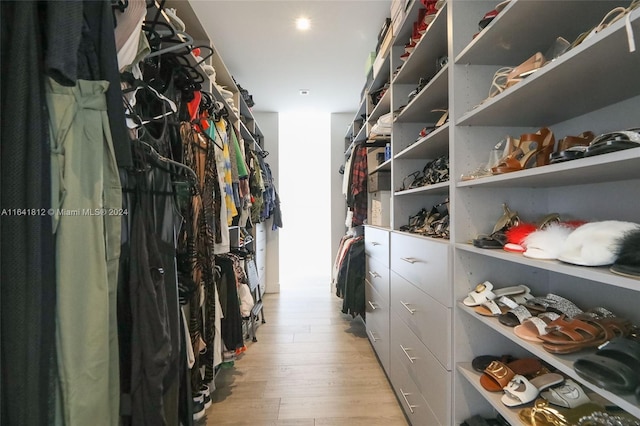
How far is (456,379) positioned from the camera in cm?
99

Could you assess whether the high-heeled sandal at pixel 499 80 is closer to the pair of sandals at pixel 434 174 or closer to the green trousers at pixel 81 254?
the pair of sandals at pixel 434 174

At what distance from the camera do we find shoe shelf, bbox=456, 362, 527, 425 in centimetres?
77

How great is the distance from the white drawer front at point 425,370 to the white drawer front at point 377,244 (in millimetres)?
412

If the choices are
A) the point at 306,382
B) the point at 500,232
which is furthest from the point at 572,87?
the point at 306,382

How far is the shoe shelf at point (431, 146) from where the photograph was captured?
119 centimetres

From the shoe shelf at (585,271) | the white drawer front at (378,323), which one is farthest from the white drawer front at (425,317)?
the shoe shelf at (585,271)

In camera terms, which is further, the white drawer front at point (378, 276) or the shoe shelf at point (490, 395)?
the white drawer front at point (378, 276)

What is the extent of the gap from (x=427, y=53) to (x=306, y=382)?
218cm

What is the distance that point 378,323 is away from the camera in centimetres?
189

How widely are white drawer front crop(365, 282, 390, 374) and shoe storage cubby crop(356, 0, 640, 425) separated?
0.27 metres

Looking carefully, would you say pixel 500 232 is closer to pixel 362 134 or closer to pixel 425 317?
pixel 425 317

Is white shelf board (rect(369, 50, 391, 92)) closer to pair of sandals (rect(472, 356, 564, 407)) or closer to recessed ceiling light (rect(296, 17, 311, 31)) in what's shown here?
recessed ceiling light (rect(296, 17, 311, 31))

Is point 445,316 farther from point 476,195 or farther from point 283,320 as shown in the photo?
point 283,320

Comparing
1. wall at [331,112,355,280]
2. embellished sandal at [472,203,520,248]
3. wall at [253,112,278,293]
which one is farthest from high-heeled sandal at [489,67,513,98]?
wall at [253,112,278,293]
